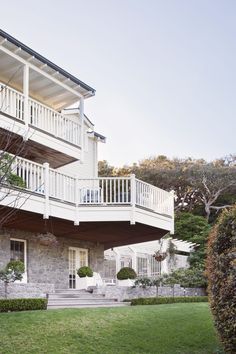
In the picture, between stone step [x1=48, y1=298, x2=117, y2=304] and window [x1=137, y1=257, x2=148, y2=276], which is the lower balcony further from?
window [x1=137, y1=257, x2=148, y2=276]

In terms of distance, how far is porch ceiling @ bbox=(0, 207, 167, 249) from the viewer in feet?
62.9

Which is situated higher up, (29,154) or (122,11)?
(122,11)

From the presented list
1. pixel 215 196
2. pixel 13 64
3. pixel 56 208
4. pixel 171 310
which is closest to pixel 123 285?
pixel 56 208

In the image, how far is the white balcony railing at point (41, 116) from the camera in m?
18.5

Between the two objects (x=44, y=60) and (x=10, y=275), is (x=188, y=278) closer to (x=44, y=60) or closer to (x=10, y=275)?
(x=10, y=275)

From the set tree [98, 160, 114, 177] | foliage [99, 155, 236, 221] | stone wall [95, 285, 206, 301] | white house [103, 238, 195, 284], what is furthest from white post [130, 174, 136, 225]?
tree [98, 160, 114, 177]

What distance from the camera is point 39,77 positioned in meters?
21.2

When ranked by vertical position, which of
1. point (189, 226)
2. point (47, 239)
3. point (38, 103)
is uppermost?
point (38, 103)

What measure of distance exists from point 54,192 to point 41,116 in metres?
2.95

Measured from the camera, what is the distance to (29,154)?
2141 centimetres

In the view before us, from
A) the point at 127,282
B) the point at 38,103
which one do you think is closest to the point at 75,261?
the point at 127,282

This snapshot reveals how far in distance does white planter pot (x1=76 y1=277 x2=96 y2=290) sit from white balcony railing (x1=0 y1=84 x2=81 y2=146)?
5.32m

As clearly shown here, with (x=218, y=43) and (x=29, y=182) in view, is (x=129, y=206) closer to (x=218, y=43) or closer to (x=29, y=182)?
(x=29, y=182)

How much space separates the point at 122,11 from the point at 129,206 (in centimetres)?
697
